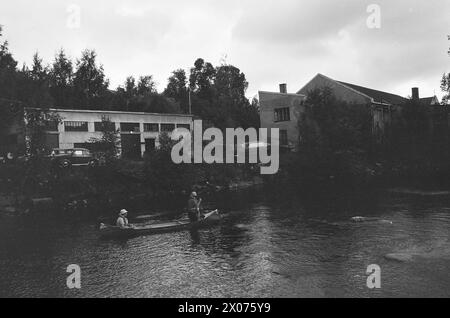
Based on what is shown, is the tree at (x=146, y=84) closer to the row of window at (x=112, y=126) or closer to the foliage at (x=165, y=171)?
the row of window at (x=112, y=126)

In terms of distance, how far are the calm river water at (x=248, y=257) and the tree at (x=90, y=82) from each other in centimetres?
4367

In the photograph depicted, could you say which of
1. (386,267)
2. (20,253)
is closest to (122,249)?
(20,253)

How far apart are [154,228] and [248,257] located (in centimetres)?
776

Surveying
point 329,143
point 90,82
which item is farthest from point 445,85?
point 90,82

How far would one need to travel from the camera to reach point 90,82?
240 feet

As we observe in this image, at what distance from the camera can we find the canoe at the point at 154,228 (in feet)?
81.0

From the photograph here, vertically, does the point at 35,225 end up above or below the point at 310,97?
below

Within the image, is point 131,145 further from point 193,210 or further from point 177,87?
point 177,87

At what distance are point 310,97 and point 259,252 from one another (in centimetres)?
4427

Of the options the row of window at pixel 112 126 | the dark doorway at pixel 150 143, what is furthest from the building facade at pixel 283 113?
the dark doorway at pixel 150 143

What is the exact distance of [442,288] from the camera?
1534 cm
